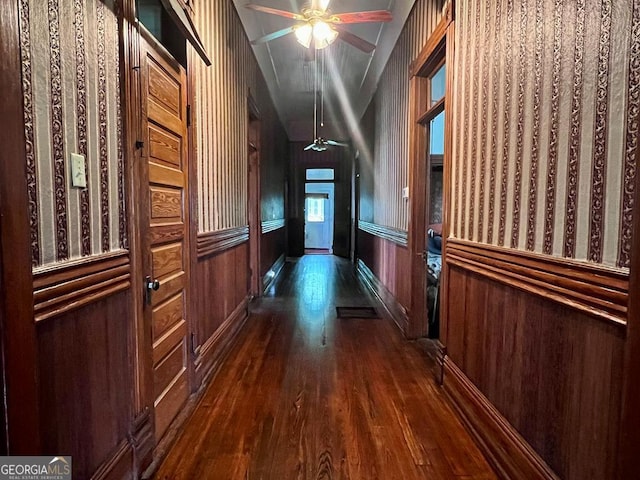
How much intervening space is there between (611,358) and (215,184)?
2.57m

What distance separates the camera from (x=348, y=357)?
2828mm

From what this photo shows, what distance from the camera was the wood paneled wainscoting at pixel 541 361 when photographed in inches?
42.3

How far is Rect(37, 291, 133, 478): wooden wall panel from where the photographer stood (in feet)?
3.52

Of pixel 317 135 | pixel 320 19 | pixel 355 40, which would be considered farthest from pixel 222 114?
pixel 317 135

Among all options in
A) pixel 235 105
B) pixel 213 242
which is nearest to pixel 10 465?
pixel 213 242

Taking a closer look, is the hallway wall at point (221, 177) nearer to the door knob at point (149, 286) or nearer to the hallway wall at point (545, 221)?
the door knob at point (149, 286)

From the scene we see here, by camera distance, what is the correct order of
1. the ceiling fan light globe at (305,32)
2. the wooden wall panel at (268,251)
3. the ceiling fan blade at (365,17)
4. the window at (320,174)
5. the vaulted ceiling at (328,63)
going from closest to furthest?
the ceiling fan blade at (365,17), the ceiling fan light globe at (305,32), the vaulted ceiling at (328,63), the wooden wall panel at (268,251), the window at (320,174)

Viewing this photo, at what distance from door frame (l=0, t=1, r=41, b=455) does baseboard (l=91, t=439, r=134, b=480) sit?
457 mm

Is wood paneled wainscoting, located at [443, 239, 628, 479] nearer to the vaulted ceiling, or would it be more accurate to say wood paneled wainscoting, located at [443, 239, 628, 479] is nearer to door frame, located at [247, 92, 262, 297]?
the vaulted ceiling

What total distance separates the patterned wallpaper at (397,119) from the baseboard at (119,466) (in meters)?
2.75

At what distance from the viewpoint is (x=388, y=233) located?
13.9ft

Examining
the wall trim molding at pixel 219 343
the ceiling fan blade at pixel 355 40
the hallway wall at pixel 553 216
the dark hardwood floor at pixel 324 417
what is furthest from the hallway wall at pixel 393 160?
the wall trim molding at pixel 219 343

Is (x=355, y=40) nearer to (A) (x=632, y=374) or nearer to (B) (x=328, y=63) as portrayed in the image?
(B) (x=328, y=63)

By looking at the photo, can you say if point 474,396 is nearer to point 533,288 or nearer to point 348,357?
point 533,288
